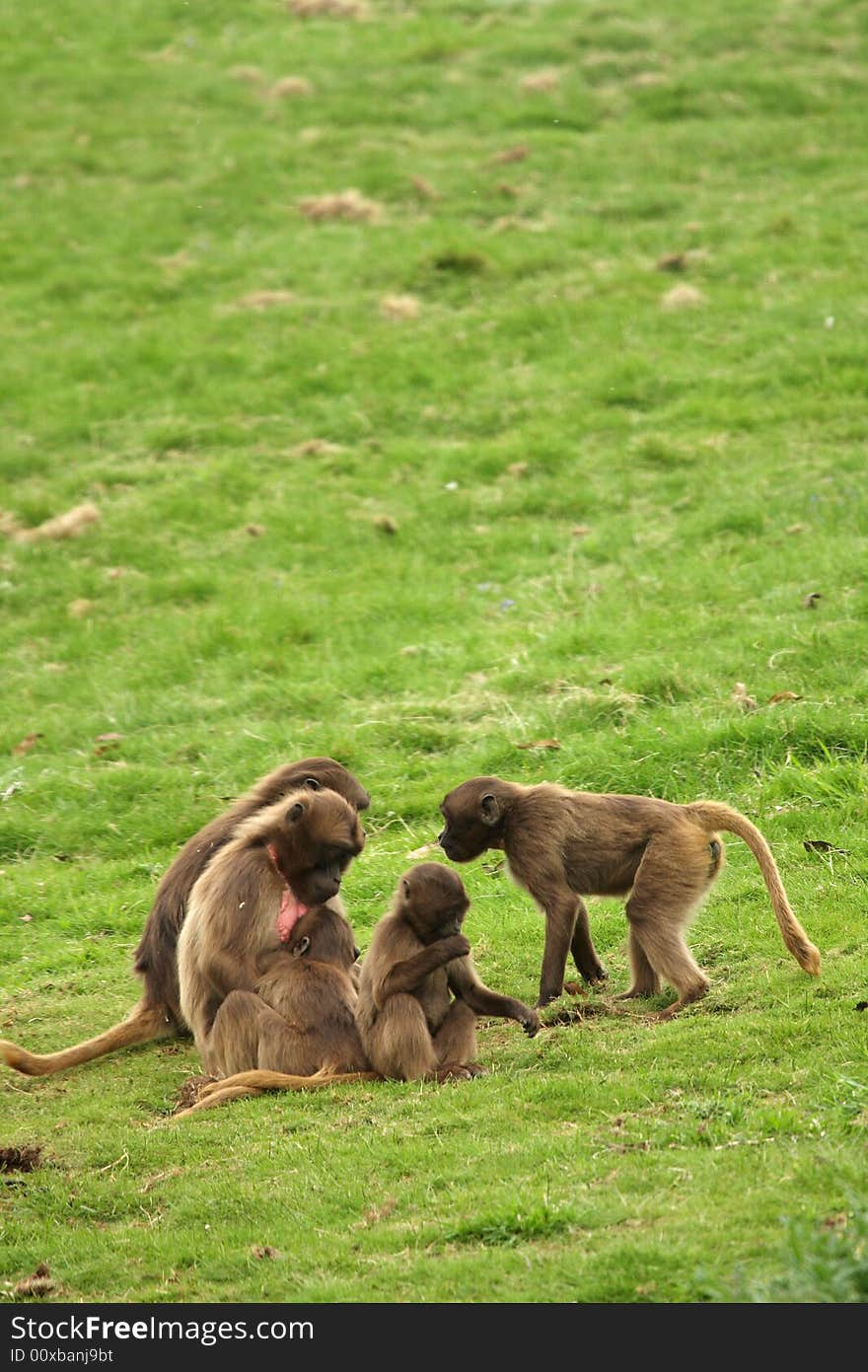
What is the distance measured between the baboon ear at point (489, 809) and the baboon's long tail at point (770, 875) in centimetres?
102

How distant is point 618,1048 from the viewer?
25.6 ft

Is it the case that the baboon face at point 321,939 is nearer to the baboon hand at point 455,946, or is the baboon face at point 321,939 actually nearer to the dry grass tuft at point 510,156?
the baboon hand at point 455,946

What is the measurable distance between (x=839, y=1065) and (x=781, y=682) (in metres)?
5.71

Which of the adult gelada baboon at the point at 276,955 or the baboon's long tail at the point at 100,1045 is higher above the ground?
the adult gelada baboon at the point at 276,955

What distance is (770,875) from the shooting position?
27.0ft

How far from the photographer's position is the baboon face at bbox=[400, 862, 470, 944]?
27.0ft

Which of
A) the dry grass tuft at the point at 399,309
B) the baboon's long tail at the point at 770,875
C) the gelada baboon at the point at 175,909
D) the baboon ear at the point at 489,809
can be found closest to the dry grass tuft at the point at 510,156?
the dry grass tuft at the point at 399,309

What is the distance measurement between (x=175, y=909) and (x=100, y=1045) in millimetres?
831

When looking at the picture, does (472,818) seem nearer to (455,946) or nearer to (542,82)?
(455,946)

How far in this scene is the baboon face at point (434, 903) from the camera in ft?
27.0

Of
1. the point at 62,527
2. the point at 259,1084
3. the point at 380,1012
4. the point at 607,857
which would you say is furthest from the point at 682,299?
the point at 259,1084

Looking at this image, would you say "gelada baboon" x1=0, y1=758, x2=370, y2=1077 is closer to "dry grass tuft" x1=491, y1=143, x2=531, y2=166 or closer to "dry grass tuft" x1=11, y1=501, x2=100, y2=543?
"dry grass tuft" x1=11, y1=501, x2=100, y2=543

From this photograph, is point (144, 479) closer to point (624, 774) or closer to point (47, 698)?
point (47, 698)

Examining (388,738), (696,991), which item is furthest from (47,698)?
(696,991)
